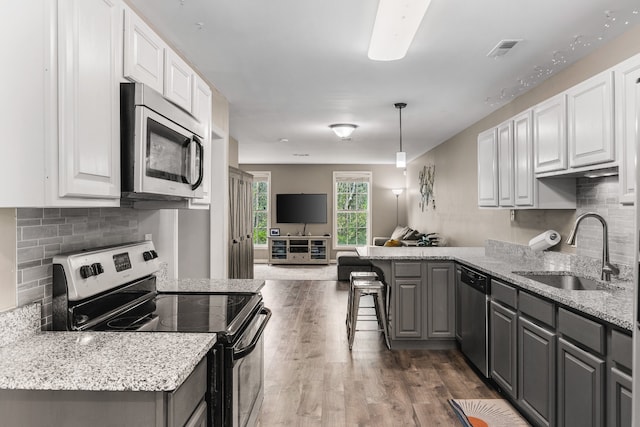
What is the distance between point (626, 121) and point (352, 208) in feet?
27.8

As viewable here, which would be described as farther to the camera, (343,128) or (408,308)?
(343,128)

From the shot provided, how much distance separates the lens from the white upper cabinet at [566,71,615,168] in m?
2.30

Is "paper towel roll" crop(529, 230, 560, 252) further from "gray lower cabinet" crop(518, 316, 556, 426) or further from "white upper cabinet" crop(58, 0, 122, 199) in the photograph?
"white upper cabinet" crop(58, 0, 122, 199)

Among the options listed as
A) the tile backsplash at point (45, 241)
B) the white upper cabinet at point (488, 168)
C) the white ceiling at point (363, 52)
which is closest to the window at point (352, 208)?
the white ceiling at point (363, 52)

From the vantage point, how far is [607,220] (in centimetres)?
278

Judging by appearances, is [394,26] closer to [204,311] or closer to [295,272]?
[204,311]

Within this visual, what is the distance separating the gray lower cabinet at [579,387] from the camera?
1869 mm

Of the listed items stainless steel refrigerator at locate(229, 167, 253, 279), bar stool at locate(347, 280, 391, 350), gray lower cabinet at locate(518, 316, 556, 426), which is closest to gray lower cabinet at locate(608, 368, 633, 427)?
gray lower cabinet at locate(518, 316, 556, 426)

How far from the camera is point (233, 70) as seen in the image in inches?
139

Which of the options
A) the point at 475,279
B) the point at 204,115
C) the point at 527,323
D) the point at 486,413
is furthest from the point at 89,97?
the point at 475,279

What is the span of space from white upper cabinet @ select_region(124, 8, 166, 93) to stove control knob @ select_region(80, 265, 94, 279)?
0.76m

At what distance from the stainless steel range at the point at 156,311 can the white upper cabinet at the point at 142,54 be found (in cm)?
75

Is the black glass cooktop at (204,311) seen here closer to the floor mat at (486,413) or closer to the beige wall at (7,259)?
the beige wall at (7,259)

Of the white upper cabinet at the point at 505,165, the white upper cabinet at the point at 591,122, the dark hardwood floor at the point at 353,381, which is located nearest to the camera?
the white upper cabinet at the point at 591,122
